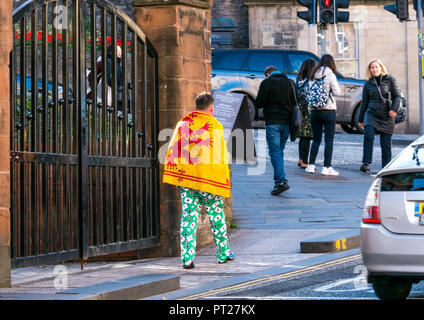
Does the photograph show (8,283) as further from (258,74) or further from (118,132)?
(258,74)

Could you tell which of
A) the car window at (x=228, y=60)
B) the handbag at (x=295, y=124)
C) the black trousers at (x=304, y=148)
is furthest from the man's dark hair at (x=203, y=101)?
the car window at (x=228, y=60)

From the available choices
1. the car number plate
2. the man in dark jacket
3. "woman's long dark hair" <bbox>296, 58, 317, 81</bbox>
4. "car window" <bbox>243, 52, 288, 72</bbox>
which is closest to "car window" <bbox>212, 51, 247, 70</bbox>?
"car window" <bbox>243, 52, 288, 72</bbox>

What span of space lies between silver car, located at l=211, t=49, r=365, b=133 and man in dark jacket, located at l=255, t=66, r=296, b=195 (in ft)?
25.8

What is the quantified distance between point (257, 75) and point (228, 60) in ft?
2.50

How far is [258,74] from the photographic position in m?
23.3

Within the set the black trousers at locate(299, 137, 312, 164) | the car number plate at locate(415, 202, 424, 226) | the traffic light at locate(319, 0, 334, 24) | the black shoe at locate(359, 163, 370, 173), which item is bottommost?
the car number plate at locate(415, 202, 424, 226)

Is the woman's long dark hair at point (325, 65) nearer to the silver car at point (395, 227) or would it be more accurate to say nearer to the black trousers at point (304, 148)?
the black trousers at point (304, 148)

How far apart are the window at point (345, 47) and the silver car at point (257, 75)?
839 centimetres

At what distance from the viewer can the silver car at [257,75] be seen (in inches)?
891

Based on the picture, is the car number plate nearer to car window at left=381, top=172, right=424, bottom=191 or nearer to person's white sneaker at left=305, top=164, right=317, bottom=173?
car window at left=381, top=172, right=424, bottom=191

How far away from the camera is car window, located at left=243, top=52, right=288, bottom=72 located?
23.3 m

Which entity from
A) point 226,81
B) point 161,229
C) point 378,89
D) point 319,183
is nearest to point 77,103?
point 161,229

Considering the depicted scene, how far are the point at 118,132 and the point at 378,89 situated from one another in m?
6.66

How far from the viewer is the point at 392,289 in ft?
23.2
